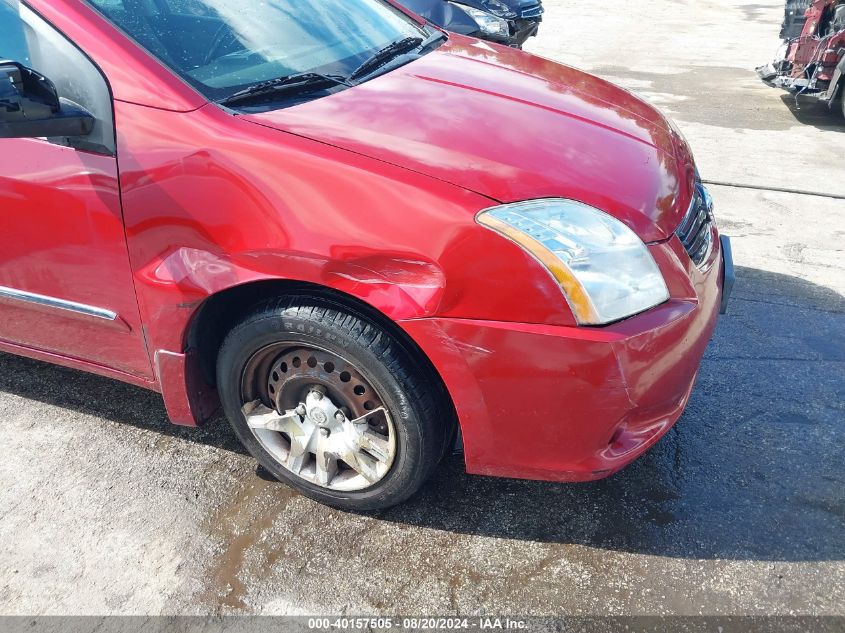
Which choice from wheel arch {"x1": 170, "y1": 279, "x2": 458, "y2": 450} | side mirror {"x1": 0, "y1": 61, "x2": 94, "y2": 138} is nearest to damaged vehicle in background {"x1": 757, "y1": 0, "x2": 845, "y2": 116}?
wheel arch {"x1": 170, "y1": 279, "x2": 458, "y2": 450}

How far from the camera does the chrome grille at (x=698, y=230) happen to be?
86.7 inches

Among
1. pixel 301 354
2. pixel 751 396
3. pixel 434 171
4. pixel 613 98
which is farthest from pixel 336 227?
pixel 751 396

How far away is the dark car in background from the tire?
16.3ft

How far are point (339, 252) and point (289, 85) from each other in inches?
28.0

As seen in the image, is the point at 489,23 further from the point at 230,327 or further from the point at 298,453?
the point at 298,453

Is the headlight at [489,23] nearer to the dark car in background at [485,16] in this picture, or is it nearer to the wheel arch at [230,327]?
the dark car in background at [485,16]

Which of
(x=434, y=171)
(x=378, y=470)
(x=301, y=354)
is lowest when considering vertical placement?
(x=378, y=470)

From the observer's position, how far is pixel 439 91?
2.44 metres

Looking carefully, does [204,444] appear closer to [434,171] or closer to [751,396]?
[434,171]

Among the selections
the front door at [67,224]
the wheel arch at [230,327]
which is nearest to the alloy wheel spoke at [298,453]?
the wheel arch at [230,327]

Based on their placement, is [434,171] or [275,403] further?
[275,403]

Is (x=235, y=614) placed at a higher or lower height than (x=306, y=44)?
lower

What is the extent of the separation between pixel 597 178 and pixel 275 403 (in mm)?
1214

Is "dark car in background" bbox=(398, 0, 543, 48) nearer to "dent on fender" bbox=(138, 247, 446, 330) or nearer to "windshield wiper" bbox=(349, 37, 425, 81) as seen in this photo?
A: "windshield wiper" bbox=(349, 37, 425, 81)
